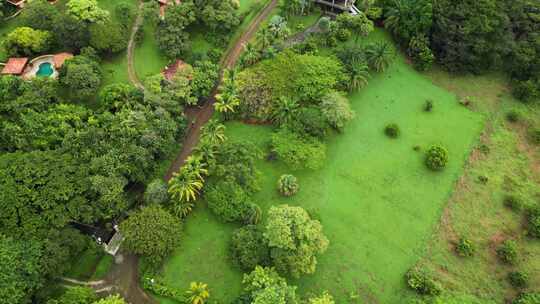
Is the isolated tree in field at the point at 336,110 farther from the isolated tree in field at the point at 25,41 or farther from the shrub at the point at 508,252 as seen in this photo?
the isolated tree in field at the point at 25,41

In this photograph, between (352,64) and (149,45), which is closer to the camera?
(352,64)

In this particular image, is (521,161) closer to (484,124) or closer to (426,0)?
(484,124)

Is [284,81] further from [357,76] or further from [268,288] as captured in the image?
[268,288]

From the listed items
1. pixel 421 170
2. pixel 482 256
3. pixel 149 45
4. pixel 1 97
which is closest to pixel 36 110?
pixel 1 97

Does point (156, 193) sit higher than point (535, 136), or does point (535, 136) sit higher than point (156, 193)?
point (535, 136)

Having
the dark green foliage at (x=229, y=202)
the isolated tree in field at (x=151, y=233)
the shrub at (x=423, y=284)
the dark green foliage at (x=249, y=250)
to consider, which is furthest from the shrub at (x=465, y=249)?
the isolated tree in field at (x=151, y=233)

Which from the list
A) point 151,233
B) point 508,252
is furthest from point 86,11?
point 508,252
